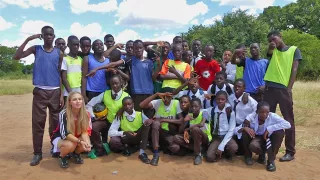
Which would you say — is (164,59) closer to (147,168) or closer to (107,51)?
(107,51)

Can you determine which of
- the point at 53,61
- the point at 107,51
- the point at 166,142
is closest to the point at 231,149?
the point at 166,142

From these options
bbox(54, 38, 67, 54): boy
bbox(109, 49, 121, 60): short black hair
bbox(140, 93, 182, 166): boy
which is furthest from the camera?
bbox(54, 38, 67, 54): boy

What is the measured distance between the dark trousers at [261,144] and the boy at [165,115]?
1.07m

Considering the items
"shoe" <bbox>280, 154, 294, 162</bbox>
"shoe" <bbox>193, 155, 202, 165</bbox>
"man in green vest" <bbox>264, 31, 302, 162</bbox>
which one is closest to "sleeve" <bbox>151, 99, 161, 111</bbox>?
"shoe" <bbox>193, 155, 202, 165</bbox>

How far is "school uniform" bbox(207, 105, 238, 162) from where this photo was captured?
15.9ft

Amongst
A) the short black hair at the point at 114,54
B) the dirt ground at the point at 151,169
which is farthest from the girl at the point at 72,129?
the short black hair at the point at 114,54

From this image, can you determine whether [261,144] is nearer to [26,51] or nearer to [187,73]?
[187,73]

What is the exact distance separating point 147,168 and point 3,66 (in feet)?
146

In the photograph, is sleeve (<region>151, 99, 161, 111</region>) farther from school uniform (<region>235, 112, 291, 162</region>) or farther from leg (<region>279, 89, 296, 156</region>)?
leg (<region>279, 89, 296, 156</region>)

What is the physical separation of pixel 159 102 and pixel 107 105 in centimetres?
87

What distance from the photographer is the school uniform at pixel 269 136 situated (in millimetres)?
4617

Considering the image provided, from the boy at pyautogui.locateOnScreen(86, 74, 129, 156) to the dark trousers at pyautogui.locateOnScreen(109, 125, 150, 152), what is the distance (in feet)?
0.77

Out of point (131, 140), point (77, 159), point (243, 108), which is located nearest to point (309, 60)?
A: point (243, 108)

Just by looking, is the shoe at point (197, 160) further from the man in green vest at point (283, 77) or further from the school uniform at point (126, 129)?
the man in green vest at point (283, 77)
